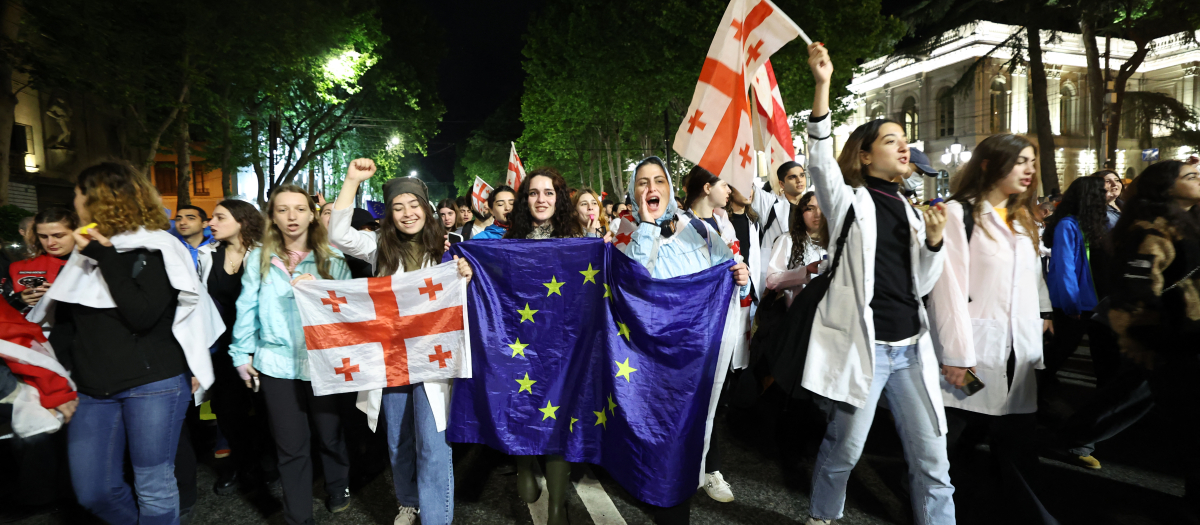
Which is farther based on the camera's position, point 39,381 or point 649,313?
point 649,313

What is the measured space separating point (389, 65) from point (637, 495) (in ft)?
101

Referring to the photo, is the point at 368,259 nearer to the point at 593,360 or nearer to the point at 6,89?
the point at 593,360

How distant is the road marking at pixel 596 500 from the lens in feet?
12.2

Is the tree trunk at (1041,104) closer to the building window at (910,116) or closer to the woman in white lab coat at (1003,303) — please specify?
the woman in white lab coat at (1003,303)

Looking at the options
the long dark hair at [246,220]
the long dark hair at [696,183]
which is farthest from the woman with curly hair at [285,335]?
the long dark hair at [696,183]

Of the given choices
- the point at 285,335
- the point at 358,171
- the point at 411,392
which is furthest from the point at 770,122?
the point at 285,335

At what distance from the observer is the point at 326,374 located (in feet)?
11.2

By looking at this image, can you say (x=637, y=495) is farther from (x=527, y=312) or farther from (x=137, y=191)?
(x=137, y=191)

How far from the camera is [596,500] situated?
3994 millimetres

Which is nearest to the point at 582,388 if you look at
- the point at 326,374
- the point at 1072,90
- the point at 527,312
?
the point at 527,312

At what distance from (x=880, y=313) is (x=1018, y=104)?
53.6m

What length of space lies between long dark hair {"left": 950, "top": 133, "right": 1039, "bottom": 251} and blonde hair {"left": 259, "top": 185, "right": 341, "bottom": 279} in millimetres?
3505

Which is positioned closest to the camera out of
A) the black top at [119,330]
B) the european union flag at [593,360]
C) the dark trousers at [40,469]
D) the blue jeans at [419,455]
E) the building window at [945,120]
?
A: the black top at [119,330]

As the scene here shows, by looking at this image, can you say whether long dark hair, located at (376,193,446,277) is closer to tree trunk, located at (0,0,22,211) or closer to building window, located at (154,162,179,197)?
tree trunk, located at (0,0,22,211)
